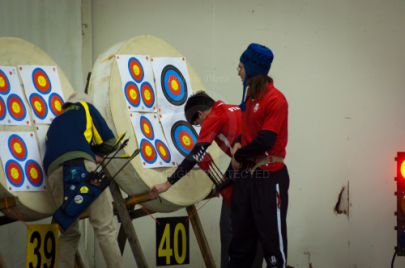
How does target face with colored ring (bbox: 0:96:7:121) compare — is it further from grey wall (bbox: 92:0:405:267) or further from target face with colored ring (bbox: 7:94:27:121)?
grey wall (bbox: 92:0:405:267)

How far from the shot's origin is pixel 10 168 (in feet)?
13.1

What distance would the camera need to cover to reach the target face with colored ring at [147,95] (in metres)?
4.55

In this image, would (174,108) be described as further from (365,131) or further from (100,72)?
(365,131)

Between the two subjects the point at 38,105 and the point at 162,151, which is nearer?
the point at 38,105

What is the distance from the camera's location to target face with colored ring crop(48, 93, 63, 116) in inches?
173

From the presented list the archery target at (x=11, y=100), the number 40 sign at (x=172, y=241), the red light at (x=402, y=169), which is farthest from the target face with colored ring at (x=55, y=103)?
the red light at (x=402, y=169)

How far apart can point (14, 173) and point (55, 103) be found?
0.59m

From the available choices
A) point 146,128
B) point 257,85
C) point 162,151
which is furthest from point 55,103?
point 257,85

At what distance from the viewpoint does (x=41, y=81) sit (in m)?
4.37

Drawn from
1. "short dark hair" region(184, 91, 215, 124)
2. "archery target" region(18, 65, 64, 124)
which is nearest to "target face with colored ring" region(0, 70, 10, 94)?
"archery target" region(18, 65, 64, 124)

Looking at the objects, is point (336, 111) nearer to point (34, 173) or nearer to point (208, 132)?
point (208, 132)

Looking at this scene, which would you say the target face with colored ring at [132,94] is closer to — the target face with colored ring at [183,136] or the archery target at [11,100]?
the target face with colored ring at [183,136]

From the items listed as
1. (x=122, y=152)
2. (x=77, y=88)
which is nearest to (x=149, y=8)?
(x=77, y=88)

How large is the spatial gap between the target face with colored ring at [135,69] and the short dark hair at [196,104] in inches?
12.7
